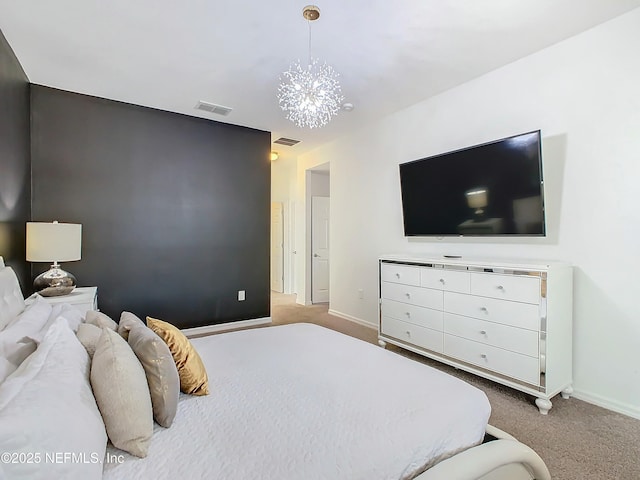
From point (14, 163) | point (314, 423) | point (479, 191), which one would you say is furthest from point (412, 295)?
point (14, 163)

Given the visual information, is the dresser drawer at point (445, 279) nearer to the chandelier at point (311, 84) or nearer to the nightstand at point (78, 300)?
the chandelier at point (311, 84)

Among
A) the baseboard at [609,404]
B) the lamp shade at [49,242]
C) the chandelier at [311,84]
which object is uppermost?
the chandelier at [311,84]

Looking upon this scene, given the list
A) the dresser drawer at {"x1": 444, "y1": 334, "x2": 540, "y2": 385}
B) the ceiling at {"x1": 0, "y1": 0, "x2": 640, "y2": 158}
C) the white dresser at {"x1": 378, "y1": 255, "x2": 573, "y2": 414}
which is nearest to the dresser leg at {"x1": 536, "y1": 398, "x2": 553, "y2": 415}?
the white dresser at {"x1": 378, "y1": 255, "x2": 573, "y2": 414}

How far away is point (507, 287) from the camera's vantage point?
8.31 ft

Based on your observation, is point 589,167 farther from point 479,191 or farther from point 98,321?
point 98,321

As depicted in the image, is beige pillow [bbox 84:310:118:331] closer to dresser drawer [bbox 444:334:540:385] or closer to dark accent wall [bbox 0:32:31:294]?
dark accent wall [bbox 0:32:31:294]

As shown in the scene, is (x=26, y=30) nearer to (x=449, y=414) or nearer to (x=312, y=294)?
(x=449, y=414)

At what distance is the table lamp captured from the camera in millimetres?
2748

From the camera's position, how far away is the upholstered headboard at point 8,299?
1461mm

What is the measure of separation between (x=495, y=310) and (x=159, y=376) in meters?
2.41

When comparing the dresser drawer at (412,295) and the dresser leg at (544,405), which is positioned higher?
the dresser drawer at (412,295)

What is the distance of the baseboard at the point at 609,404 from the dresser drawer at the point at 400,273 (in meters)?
1.46

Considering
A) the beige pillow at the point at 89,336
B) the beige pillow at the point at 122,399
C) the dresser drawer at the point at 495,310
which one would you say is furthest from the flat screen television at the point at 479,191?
the beige pillow at the point at 89,336

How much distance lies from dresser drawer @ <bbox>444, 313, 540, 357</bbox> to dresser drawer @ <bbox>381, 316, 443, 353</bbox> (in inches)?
6.5
